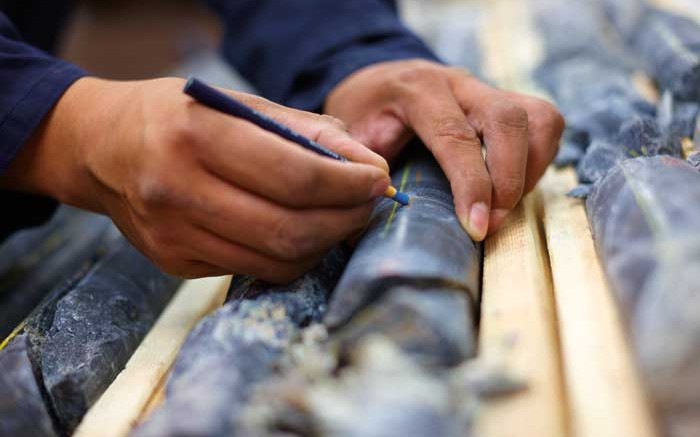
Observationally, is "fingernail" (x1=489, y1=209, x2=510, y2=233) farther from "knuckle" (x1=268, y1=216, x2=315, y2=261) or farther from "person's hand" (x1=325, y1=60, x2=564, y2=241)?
"knuckle" (x1=268, y1=216, x2=315, y2=261)

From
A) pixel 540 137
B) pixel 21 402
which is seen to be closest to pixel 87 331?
pixel 21 402

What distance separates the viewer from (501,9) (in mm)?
3221

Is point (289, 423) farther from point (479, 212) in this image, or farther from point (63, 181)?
point (63, 181)

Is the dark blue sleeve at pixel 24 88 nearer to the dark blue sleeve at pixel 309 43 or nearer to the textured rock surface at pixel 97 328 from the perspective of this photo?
the textured rock surface at pixel 97 328

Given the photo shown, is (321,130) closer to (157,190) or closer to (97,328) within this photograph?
(157,190)

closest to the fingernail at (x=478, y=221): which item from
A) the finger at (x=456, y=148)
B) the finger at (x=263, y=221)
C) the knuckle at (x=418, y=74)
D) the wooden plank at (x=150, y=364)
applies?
the finger at (x=456, y=148)

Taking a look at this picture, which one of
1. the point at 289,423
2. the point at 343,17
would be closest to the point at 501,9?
the point at 343,17

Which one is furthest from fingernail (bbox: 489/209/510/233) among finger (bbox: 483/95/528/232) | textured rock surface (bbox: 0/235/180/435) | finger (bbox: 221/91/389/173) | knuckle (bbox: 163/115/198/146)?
textured rock surface (bbox: 0/235/180/435)

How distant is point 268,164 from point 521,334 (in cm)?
38

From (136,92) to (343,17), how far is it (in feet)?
2.85

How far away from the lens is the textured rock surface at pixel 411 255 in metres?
0.80

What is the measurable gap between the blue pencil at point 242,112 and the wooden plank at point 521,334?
29cm

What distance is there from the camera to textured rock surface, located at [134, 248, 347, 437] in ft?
2.19

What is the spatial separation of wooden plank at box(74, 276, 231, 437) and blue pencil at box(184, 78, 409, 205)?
42 cm
